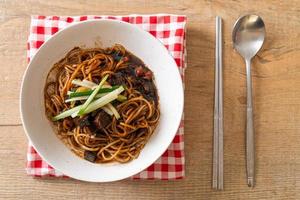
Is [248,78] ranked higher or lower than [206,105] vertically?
higher

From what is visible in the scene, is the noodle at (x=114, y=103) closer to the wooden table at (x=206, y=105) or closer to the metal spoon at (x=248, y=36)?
the wooden table at (x=206, y=105)

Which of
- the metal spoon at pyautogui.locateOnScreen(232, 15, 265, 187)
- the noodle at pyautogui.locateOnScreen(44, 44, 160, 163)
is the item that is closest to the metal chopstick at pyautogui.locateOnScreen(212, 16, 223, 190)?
the metal spoon at pyautogui.locateOnScreen(232, 15, 265, 187)

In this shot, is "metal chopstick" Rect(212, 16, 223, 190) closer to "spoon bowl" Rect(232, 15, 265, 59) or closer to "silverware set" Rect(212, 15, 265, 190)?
"silverware set" Rect(212, 15, 265, 190)

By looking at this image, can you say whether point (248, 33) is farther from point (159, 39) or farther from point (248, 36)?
point (159, 39)

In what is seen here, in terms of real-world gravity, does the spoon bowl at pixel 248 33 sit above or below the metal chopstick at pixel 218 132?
above

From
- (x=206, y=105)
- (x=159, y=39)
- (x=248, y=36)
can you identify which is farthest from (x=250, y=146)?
(x=159, y=39)

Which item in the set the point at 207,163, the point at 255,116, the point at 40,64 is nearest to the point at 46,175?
the point at 40,64

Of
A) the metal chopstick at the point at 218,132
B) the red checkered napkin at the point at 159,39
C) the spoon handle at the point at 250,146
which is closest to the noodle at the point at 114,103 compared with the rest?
the red checkered napkin at the point at 159,39
